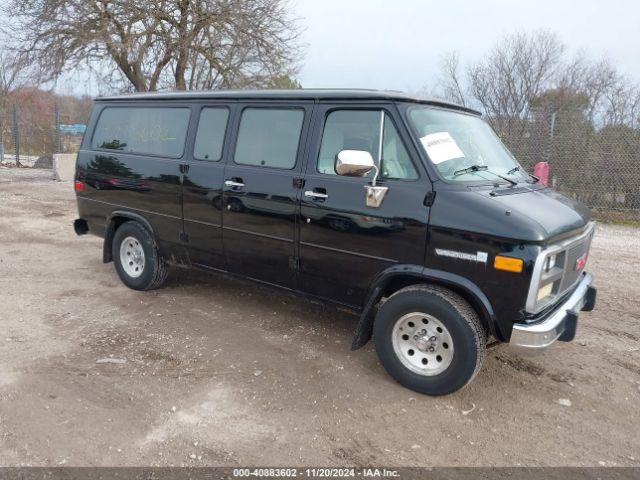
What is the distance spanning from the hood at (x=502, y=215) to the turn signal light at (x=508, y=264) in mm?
139

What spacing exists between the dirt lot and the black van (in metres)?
0.42

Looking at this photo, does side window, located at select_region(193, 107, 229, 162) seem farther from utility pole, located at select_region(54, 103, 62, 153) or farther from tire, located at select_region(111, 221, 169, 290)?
utility pole, located at select_region(54, 103, 62, 153)

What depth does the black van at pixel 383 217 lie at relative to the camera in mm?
3314

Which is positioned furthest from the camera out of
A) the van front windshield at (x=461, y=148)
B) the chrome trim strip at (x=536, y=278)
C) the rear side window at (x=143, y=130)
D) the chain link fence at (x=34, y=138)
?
the chain link fence at (x=34, y=138)

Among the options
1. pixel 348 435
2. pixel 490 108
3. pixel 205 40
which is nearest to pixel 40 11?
pixel 205 40

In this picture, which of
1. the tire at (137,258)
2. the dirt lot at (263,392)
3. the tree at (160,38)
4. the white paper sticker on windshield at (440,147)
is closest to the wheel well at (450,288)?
the dirt lot at (263,392)

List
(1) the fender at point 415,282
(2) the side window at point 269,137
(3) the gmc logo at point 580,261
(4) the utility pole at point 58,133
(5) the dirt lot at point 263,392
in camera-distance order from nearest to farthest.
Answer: (5) the dirt lot at point 263,392, (1) the fender at point 415,282, (3) the gmc logo at point 580,261, (2) the side window at point 269,137, (4) the utility pole at point 58,133

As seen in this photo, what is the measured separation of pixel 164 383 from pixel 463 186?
103 inches

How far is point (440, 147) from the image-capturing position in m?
3.71

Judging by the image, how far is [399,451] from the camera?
9.86ft

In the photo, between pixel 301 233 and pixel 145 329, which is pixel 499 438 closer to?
pixel 301 233

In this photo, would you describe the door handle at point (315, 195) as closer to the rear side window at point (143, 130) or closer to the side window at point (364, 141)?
the side window at point (364, 141)

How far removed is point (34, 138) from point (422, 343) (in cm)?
2319

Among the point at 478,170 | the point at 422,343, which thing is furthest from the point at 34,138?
the point at 422,343
